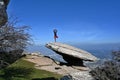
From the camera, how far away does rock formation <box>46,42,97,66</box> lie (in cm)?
3631

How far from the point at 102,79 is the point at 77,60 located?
2075cm

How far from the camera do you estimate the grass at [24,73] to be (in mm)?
28106

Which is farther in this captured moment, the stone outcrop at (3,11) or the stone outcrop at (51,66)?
the stone outcrop at (51,66)

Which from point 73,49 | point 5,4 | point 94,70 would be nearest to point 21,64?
point 73,49

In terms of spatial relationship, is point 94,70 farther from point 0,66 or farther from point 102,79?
point 0,66

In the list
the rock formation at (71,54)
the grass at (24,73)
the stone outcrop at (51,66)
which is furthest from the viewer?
the rock formation at (71,54)

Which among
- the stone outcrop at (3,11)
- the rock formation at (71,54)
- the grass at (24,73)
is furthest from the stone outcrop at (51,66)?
the stone outcrop at (3,11)

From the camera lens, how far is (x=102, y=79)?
17.4 meters

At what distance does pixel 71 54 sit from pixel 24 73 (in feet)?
26.0

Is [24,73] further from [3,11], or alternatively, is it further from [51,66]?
[3,11]

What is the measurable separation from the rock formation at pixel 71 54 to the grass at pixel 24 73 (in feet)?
10.9

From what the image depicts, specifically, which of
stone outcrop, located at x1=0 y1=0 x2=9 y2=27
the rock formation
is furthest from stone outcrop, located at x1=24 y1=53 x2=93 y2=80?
stone outcrop, located at x1=0 y1=0 x2=9 y2=27

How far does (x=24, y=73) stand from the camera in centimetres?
3022

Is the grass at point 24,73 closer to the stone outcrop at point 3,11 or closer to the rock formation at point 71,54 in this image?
the rock formation at point 71,54
